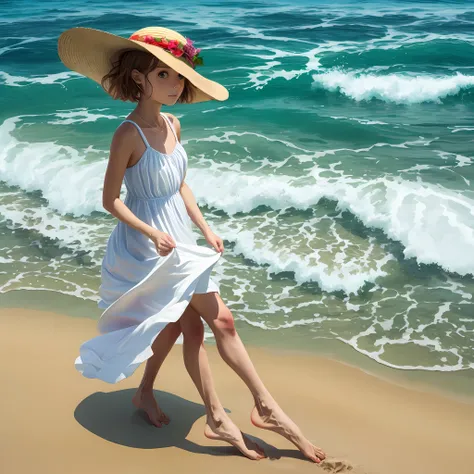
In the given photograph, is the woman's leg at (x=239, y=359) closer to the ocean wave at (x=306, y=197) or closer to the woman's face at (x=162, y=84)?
the woman's face at (x=162, y=84)

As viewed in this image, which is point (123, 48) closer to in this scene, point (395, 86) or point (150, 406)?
point (150, 406)

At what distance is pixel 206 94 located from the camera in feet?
11.6

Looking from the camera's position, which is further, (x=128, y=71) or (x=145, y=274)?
(x=145, y=274)

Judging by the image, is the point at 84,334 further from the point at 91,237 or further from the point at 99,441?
the point at 91,237

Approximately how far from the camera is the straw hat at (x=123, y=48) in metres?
3.16

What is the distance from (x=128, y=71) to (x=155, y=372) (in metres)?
1.62

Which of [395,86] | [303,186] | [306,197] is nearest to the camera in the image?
[306,197]

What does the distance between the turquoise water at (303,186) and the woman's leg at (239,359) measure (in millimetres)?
1751

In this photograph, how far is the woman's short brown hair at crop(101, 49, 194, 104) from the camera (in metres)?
3.29

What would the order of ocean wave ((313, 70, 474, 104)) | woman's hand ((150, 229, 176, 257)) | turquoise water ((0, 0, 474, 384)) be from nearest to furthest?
1. woman's hand ((150, 229, 176, 257))
2. turquoise water ((0, 0, 474, 384))
3. ocean wave ((313, 70, 474, 104))

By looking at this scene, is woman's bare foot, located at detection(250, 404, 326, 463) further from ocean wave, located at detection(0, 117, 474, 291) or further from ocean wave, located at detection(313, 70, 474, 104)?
ocean wave, located at detection(313, 70, 474, 104)

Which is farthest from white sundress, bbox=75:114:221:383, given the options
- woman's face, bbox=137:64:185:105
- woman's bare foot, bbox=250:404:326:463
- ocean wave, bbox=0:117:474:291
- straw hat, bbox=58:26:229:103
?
ocean wave, bbox=0:117:474:291

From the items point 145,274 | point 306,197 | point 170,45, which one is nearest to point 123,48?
point 170,45

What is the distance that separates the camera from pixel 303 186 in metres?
8.59
